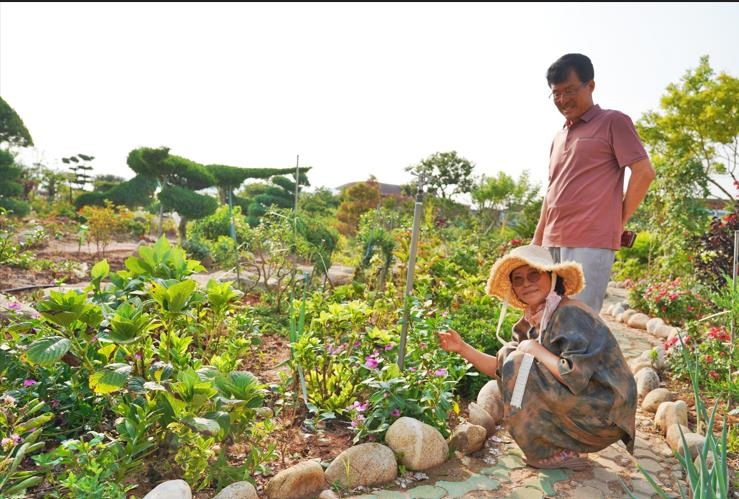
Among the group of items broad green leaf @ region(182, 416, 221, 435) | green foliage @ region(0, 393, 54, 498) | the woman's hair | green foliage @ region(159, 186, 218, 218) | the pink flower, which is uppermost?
green foliage @ region(159, 186, 218, 218)

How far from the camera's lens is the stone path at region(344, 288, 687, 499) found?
1.98 metres

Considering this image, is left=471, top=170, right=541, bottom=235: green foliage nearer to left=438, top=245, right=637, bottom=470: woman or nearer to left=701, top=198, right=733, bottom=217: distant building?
left=701, top=198, right=733, bottom=217: distant building

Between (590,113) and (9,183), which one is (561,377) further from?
(9,183)

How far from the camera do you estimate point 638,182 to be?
2.44 meters

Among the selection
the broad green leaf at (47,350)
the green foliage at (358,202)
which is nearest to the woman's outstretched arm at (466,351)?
the broad green leaf at (47,350)

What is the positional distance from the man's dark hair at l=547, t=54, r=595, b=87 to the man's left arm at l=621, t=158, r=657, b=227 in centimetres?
47

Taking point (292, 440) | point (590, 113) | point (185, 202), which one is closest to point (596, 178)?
point (590, 113)

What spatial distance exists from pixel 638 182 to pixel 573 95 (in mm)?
518

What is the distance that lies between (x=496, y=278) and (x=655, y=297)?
4.24m

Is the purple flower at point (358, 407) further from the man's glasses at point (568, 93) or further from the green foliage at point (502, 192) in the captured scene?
the green foliage at point (502, 192)

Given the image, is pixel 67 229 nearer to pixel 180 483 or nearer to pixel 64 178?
pixel 64 178

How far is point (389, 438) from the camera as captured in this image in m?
2.13

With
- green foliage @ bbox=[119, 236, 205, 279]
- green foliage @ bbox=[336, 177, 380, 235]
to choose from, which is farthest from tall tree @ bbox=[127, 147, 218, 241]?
green foliage @ bbox=[119, 236, 205, 279]

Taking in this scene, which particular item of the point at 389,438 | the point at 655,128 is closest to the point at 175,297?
the point at 389,438
